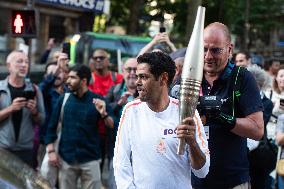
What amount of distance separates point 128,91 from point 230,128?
3.11 metres

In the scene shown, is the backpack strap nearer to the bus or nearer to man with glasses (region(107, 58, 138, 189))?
man with glasses (region(107, 58, 138, 189))

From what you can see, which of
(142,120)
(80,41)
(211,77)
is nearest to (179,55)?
(211,77)

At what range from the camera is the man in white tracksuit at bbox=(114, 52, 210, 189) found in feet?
12.2

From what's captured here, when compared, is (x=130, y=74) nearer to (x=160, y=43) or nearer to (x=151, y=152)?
(x=160, y=43)

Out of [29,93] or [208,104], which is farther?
[29,93]

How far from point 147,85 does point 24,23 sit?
16.9ft

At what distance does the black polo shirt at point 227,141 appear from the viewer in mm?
4355

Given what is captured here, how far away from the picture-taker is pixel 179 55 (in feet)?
20.9

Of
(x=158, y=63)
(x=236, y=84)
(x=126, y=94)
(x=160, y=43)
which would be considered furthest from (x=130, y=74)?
(x=158, y=63)

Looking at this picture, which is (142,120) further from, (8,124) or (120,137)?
(8,124)

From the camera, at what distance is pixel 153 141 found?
373cm

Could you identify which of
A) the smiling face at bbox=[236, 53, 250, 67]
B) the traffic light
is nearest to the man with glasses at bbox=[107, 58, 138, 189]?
the traffic light

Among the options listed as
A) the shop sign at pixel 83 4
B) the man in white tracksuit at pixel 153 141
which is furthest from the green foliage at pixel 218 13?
the man in white tracksuit at pixel 153 141

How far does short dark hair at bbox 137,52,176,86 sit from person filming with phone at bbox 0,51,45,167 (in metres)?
3.27
